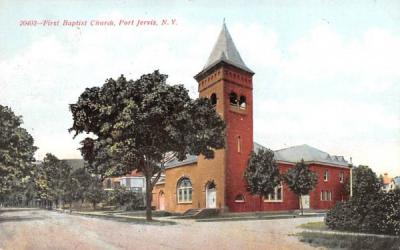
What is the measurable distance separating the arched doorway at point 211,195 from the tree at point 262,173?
A: 78.7 inches

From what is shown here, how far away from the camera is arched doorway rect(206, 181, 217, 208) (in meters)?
24.1

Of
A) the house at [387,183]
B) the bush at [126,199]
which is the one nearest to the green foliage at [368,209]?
the house at [387,183]

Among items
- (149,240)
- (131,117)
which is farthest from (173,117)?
(149,240)

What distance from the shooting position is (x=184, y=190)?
2891 cm

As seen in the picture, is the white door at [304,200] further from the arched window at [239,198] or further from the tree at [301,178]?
the arched window at [239,198]

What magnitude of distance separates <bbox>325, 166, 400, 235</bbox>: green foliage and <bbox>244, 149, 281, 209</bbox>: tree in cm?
1060

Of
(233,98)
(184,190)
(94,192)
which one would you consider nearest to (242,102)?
(233,98)

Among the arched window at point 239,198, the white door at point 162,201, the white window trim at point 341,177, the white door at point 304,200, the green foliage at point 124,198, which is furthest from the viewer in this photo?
the green foliage at point 124,198

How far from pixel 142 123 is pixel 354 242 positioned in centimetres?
990

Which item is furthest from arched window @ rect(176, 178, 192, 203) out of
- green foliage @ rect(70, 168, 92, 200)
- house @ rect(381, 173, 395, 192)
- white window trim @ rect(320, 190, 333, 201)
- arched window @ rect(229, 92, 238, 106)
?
green foliage @ rect(70, 168, 92, 200)

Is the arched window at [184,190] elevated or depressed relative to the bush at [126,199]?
elevated

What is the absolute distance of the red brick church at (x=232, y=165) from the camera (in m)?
13.6

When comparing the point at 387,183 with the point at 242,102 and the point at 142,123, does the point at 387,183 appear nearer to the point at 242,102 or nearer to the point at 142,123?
the point at 242,102

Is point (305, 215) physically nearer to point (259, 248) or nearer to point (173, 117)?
point (173, 117)
